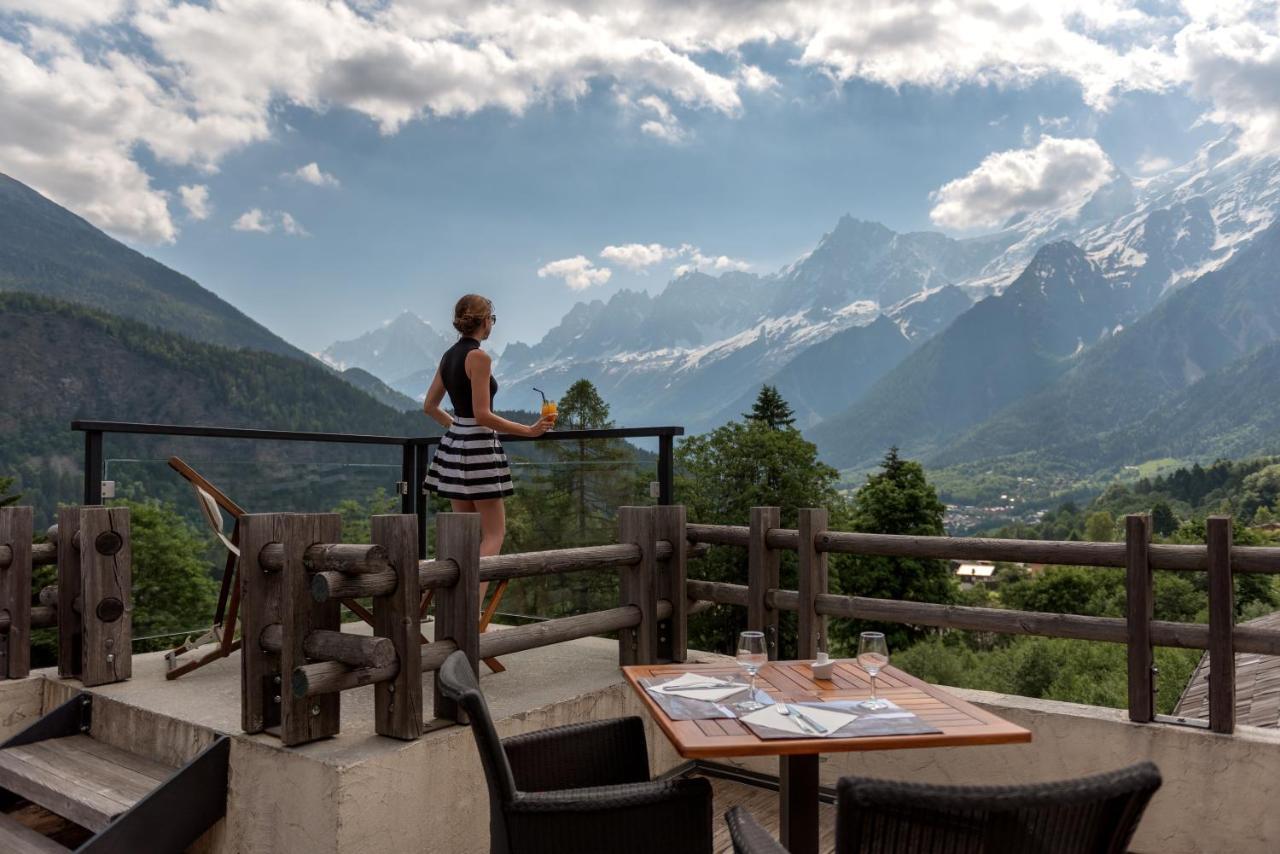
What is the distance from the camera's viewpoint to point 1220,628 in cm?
304

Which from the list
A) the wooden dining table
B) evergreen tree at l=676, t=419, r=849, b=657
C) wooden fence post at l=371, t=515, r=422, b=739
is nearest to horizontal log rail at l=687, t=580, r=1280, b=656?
the wooden dining table

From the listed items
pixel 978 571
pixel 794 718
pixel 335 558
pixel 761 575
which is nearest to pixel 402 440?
pixel 761 575

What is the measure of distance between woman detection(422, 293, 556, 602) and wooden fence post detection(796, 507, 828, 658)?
4.20ft

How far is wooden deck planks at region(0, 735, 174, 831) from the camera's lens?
9.45 feet

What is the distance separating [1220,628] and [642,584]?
2.25 m

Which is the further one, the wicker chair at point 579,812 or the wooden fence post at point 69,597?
the wooden fence post at point 69,597

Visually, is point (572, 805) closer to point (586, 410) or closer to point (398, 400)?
point (586, 410)

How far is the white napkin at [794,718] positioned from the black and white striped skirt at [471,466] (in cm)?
203

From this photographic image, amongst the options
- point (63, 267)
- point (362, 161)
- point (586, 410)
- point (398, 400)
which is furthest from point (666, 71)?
point (586, 410)

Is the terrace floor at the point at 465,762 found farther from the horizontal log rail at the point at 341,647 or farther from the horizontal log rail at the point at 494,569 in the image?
the horizontal log rail at the point at 494,569

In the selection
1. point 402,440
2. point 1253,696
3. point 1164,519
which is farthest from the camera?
point 1164,519

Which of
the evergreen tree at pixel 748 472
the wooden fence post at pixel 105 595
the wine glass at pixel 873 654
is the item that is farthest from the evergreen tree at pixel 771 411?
the wine glass at pixel 873 654

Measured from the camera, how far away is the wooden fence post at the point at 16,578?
3656 millimetres

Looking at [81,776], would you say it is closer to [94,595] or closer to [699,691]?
[94,595]
